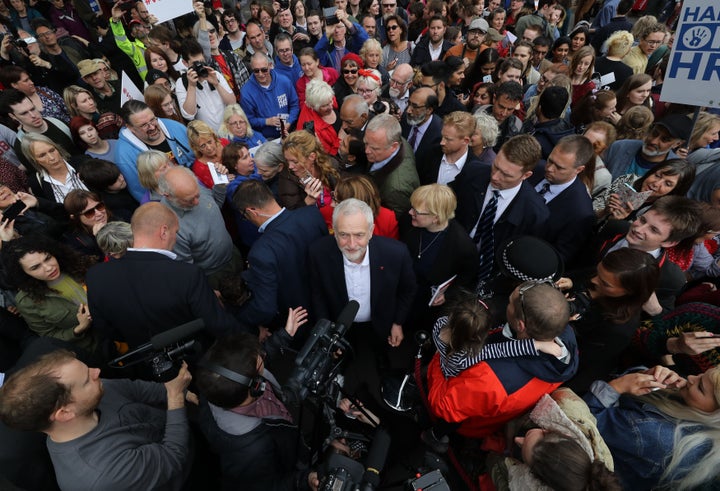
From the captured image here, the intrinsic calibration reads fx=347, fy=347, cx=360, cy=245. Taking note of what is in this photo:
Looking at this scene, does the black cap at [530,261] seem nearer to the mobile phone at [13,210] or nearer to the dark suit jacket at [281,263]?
the dark suit jacket at [281,263]

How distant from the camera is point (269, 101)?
4.88 meters

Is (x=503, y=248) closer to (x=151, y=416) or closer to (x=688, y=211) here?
(x=688, y=211)

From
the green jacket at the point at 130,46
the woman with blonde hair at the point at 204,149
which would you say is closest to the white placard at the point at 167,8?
the green jacket at the point at 130,46

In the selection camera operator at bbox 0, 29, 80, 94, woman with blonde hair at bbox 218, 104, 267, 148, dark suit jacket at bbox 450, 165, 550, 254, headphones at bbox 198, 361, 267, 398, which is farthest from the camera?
camera operator at bbox 0, 29, 80, 94

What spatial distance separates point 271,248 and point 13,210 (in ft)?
8.20

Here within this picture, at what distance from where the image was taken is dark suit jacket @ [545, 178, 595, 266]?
9.46 feet

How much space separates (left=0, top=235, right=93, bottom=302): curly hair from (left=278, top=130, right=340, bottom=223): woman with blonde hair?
1.69 metres

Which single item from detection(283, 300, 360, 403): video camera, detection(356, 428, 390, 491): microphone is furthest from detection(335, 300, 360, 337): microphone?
detection(356, 428, 390, 491): microphone

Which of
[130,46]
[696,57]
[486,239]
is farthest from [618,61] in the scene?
[130,46]

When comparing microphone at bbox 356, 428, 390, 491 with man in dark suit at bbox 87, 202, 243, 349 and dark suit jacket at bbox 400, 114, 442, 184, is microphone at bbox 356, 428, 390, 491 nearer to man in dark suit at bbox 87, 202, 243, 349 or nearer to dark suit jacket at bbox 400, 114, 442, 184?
man in dark suit at bbox 87, 202, 243, 349

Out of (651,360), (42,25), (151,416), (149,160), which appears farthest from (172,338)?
(42,25)

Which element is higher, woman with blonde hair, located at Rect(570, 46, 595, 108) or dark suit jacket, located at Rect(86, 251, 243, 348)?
woman with blonde hair, located at Rect(570, 46, 595, 108)

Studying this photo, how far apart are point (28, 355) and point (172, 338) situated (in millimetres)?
1115

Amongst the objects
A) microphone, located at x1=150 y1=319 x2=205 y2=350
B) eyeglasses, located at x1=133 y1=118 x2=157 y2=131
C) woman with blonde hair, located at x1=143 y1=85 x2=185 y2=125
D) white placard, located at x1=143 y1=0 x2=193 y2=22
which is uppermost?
white placard, located at x1=143 y1=0 x2=193 y2=22
